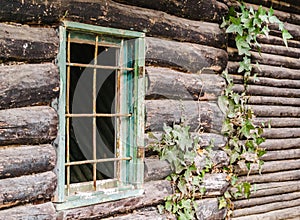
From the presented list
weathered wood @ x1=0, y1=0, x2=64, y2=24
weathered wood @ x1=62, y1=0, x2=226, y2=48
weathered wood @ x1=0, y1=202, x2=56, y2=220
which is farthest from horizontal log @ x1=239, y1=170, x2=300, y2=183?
weathered wood @ x1=0, y1=0, x2=64, y2=24

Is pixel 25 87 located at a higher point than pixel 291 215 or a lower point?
higher

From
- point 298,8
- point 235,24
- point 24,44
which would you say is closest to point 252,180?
point 235,24

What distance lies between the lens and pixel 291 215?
5.53 metres

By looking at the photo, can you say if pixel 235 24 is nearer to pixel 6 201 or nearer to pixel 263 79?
pixel 263 79

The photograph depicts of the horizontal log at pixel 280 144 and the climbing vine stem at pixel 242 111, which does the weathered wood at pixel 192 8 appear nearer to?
the climbing vine stem at pixel 242 111

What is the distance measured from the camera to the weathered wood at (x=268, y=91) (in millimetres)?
4766

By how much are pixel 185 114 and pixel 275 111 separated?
179 cm

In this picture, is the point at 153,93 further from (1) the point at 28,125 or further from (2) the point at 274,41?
(2) the point at 274,41

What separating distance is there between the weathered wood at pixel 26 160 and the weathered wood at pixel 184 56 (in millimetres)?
1099

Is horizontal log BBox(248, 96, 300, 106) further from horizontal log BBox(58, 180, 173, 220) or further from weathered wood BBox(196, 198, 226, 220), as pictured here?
horizontal log BBox(58, 180, 173, 220)

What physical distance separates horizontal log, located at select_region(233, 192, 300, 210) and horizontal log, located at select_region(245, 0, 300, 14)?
214cm

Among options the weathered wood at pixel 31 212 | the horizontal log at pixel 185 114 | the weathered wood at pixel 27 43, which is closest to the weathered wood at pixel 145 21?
the weathered wood at pixel 27 43

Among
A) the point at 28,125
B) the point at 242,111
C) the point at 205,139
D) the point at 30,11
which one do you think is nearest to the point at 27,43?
the point at 30,11

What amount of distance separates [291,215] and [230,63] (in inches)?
83.1
